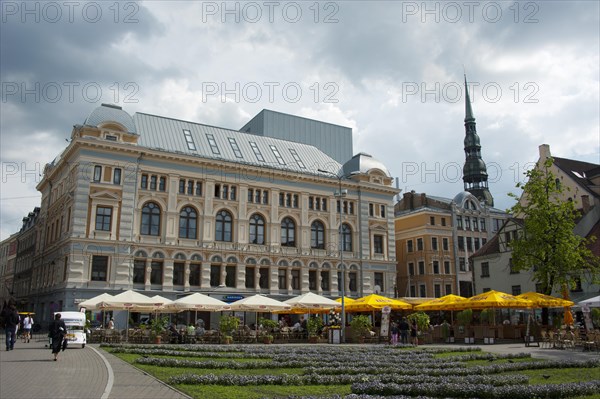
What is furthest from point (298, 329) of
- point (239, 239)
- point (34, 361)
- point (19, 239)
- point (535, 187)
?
point (19, 239)

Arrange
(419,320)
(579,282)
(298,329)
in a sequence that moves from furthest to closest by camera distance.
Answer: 1. (579,282)
2. (298,329)
3. (419,320)

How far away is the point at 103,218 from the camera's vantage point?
158 feet

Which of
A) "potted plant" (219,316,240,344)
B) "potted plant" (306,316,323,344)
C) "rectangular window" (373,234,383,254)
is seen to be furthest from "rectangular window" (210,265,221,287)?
"rectangular window" (373,234,383,254)

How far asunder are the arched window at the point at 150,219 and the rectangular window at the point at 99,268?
4.36 m

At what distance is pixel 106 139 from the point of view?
48844 millimetres

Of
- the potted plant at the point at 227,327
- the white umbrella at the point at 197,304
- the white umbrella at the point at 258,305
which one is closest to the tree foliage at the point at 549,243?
the white umbrella at the point at 258,305

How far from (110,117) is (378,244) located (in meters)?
32.2

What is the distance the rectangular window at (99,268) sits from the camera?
46656mm

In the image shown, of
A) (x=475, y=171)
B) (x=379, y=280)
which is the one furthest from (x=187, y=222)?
(x=475, y=171)

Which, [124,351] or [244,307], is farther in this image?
[244,307]

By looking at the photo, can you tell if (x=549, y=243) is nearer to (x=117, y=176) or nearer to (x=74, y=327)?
(x=74, y=327)

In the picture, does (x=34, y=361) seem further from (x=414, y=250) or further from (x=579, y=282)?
(x=414, y=250)

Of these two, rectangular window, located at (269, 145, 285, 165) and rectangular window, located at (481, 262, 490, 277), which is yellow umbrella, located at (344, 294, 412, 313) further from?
rectangular window, located at (269, 145, 285, 165)

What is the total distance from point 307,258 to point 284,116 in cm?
2245
